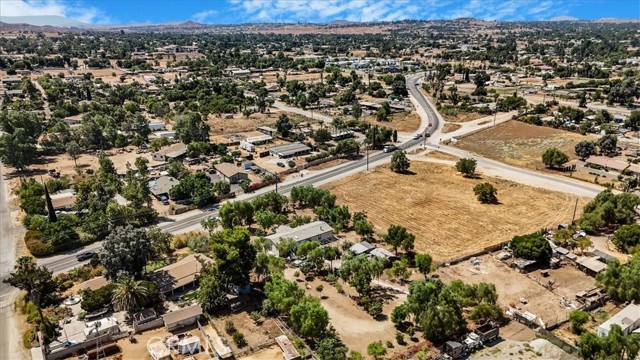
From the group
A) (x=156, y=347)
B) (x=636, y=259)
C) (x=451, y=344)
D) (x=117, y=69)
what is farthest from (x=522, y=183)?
(x=117, y=69)

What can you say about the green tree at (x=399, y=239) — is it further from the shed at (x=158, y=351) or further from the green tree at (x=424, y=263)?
the shed at (x=158, y=351)

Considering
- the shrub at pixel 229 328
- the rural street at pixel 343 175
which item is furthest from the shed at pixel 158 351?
the rural street at pixel 343 175

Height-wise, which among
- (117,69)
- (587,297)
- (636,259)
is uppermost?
(117,69)

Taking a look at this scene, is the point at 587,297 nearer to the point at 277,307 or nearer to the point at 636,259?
the point at 636,259

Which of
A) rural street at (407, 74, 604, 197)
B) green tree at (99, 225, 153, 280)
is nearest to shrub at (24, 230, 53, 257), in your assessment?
green tree at (99, 225, 153, 280)

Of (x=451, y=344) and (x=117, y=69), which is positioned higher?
(x=117, y=69)

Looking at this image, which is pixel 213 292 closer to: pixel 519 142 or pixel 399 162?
pixel 399 162
